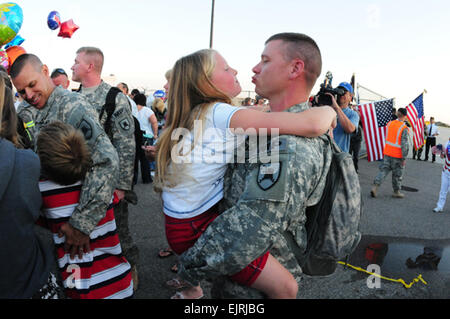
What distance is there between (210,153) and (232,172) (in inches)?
5.7

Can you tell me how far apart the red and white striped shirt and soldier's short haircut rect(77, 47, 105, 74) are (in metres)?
1.80

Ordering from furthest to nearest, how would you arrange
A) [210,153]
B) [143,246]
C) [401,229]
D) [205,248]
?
[401,229] < [143,246] < [210,153] < [205,248]

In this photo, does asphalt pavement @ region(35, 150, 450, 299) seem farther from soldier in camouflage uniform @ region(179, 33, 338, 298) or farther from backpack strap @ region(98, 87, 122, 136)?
backpack strap @ region(98, 87, 122, 136)

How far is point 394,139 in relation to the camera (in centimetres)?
758

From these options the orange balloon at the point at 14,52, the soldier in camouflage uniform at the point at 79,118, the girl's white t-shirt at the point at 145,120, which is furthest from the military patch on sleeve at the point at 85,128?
the girl's white t-shirt at the point at 145,120

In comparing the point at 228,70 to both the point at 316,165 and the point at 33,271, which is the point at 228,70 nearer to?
the point at 316,165

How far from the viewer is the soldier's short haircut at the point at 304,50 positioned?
1.44m

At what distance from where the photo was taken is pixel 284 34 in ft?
4.85

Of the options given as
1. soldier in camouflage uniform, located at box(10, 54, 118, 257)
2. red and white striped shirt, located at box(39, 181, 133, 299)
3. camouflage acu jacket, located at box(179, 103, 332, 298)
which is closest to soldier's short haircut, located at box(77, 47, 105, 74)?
soldier in camouflage uniform, located at box(10, 54, 118, 257)

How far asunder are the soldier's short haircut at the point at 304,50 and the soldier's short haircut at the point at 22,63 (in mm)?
1683

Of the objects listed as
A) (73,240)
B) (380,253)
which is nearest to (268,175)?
(73,240)

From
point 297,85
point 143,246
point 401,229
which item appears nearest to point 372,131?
point 401,229

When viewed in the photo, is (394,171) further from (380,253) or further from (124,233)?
(124,233)

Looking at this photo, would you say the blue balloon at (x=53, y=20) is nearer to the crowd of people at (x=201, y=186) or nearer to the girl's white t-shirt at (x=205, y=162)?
the crowd of people at (x=201, y=186)
